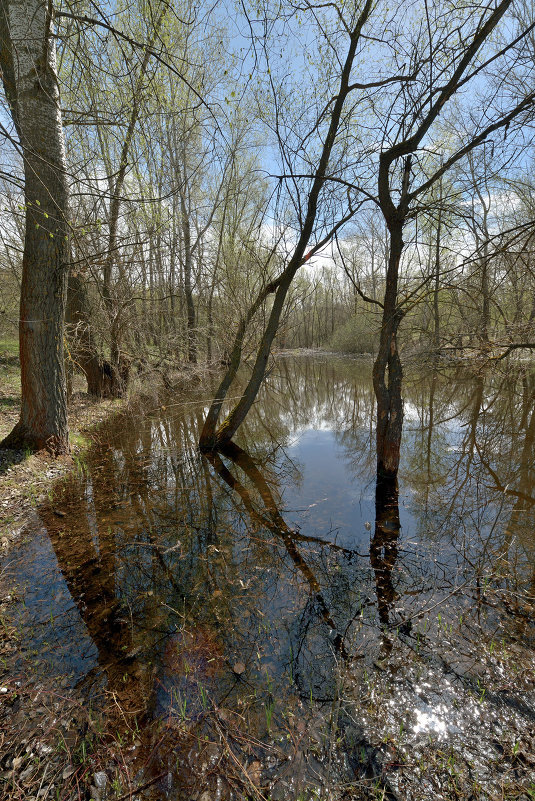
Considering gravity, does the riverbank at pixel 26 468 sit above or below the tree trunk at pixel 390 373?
below

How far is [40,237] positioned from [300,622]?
6.30 m

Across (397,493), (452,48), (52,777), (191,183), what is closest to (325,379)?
(191,183)

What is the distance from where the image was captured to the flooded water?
200 centimetres

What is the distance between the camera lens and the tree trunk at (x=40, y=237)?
478 centimetres

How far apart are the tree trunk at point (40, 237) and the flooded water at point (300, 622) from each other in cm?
130

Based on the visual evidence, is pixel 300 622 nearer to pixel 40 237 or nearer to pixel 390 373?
pixel 390 373

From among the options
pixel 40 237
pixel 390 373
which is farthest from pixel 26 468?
pixel 390 373

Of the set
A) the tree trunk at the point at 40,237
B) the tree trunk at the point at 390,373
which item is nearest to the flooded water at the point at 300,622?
the tree trunk at the point at 390,373

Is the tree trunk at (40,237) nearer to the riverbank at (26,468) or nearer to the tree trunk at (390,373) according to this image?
the riverbank at (26,468)

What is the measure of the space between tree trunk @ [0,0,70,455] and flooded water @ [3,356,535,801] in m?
1.30

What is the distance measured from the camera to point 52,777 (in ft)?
6.01

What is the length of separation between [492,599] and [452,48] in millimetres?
6166

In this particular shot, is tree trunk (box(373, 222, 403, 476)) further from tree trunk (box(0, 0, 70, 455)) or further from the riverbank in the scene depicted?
the riverbank

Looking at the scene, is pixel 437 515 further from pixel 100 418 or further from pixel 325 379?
pixel 325 379
